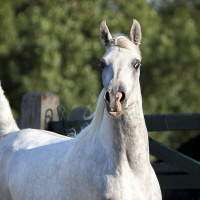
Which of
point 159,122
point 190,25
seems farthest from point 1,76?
point 159,122

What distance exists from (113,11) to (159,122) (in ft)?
43.4

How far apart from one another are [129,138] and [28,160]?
1.26 meters

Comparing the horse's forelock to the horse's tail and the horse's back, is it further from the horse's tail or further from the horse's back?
the horse's tail

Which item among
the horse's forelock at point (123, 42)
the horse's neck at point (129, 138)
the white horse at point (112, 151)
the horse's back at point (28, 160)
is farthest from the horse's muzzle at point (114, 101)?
the horse's back at point (28, 160)

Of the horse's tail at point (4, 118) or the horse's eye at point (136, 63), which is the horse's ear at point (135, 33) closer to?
the horse's eye at point (136, 63)

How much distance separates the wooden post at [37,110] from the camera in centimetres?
868

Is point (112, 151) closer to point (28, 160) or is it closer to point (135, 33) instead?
point (135, 33)

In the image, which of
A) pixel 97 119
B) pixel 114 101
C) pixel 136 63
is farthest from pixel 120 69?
pixel 97 119

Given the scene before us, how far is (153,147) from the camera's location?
815cm

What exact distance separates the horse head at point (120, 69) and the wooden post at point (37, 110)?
2676 mm

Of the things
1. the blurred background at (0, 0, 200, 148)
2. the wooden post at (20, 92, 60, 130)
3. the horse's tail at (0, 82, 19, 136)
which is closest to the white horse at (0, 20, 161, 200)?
the horse's tail at (0, 82, 19, 136)

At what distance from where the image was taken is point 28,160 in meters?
6.93

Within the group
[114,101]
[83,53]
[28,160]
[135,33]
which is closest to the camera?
[114,101]

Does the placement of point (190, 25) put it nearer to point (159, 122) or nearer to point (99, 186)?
point (159, 122)
